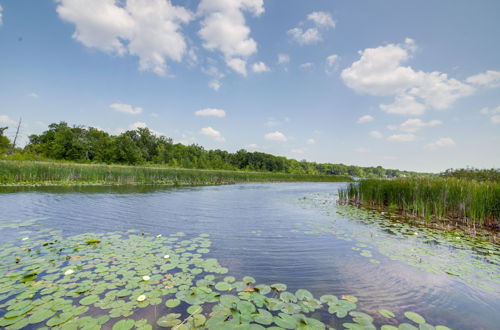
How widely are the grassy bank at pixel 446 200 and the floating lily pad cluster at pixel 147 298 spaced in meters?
8.76

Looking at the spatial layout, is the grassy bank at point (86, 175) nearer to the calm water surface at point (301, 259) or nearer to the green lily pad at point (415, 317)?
the calm water surface at point (301, 259)

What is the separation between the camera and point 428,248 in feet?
18.7

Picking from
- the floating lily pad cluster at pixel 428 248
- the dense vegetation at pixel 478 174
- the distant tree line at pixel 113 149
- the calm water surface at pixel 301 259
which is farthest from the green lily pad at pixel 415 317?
the distant tree line at pixel 113 149

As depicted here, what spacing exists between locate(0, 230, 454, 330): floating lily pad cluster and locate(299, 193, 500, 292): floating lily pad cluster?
2.44 meters

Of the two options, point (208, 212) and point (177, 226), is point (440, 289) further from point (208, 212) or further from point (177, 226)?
point (208, 212)

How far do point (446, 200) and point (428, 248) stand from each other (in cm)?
590

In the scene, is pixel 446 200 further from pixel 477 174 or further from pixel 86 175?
pixel 86 175

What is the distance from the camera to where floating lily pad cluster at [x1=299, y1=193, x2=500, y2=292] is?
14.2 ft

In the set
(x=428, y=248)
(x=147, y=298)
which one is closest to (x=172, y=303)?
(x=147, y=298)

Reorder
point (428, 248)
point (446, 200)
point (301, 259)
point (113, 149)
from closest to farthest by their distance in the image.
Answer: point (301, 259) < point (428, 248) < point (446, 200) < point (113, 149)

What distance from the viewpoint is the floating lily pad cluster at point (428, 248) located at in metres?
4.33

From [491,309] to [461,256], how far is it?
2476mm

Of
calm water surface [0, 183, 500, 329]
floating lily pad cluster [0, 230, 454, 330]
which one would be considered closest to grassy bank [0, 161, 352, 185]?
calm water surface [0, 183, 500, 329]

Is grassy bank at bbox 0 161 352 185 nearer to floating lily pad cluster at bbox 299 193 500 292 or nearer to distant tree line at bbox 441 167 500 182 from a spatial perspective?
floating lily pad cluster at bbox 299 193 500 292
